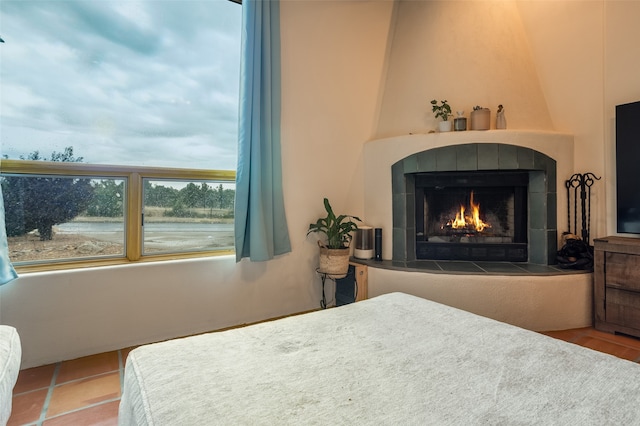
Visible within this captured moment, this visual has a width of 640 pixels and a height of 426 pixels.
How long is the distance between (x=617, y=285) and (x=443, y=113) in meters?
1.65

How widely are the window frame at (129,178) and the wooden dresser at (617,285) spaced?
8.40 ft

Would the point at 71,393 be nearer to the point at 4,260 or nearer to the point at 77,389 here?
the point at 77,389

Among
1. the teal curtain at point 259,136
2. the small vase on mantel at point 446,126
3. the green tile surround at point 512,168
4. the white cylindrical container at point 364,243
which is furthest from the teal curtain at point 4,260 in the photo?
the small vase on mantel at point 446,126

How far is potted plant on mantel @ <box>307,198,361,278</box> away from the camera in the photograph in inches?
98.0

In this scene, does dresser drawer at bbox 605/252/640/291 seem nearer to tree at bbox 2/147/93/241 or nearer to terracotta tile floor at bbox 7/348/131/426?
terracotta tile floor at bbox 7/348/131/426

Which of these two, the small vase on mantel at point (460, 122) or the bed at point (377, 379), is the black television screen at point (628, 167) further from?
the bed at point (377, 379)

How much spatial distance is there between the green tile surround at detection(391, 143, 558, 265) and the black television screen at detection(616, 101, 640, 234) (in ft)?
1.24

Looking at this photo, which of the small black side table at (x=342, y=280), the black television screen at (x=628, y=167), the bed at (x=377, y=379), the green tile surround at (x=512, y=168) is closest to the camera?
the bed at (x=377, y=379)

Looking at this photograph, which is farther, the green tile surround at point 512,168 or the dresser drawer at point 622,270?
the green tile surround at point 512,168

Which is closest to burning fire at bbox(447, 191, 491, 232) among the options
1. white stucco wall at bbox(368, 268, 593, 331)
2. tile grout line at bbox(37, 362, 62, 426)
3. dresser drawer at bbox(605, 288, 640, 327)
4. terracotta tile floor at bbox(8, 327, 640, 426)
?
white stucco wall at bbox(368, 268, 593, 331)

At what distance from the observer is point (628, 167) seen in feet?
7.51

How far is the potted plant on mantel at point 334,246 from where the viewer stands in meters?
2.49

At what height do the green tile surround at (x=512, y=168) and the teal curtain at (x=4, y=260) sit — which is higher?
the green tile surround at (x=512, y=168)

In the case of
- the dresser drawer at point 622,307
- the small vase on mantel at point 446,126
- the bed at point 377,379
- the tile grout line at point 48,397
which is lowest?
the tile grout line at point 48,397
